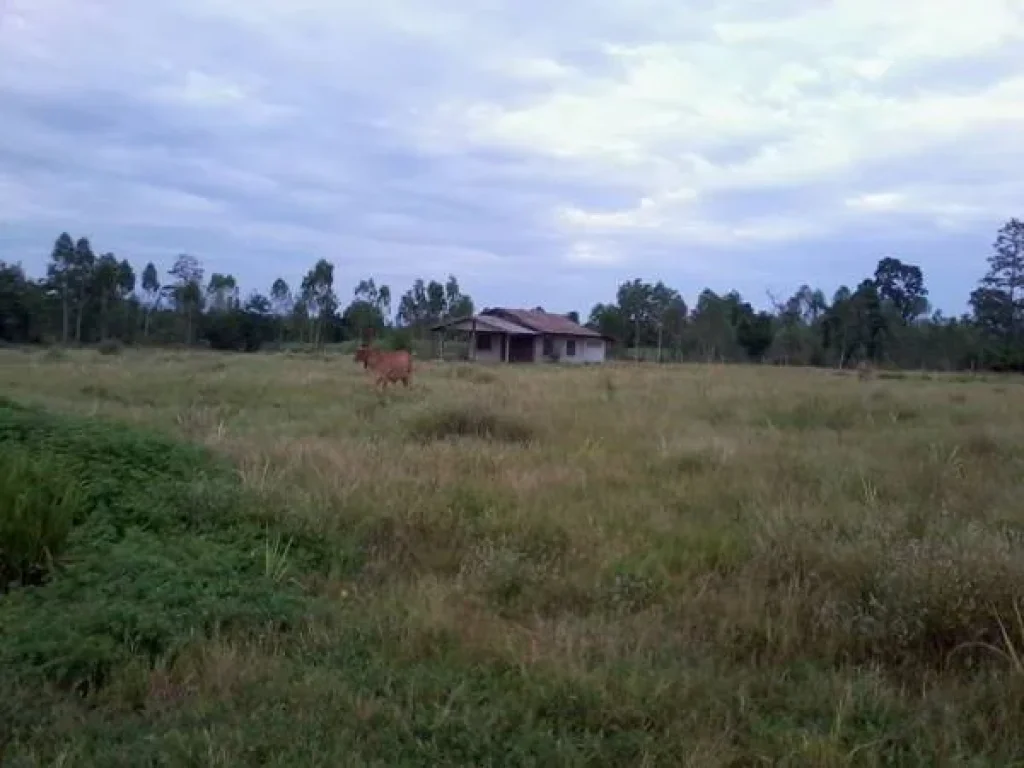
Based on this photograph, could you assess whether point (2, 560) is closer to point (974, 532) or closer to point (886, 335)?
point (974, 532)

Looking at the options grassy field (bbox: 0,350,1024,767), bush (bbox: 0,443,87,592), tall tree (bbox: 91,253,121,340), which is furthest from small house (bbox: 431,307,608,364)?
bush (bbox: 0,443,87,592)

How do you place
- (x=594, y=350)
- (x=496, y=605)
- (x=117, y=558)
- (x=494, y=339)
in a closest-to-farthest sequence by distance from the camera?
(x=496, y=605)
(x=117, y=558)
(x=494, y=339)
(x=594, y=350)

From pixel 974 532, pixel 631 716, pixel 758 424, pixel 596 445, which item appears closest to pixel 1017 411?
pixel 758 424

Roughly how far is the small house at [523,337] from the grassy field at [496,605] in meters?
43.5

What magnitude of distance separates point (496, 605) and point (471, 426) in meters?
6.45

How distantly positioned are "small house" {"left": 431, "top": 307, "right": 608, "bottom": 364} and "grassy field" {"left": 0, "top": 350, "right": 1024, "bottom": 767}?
143 feet

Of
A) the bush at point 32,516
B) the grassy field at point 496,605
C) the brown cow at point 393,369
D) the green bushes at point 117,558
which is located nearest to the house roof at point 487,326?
the brown cow at point 393,369

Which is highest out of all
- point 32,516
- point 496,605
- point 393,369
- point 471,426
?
point 393,369

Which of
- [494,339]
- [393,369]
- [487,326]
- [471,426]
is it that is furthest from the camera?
[494,339]

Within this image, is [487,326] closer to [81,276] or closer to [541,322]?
[541,322]

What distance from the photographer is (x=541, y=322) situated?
188ft

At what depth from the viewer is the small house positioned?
52.9 m

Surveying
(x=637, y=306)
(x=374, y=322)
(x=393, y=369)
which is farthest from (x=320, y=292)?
(x=393, y=369)

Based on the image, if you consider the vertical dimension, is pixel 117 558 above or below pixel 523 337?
below
